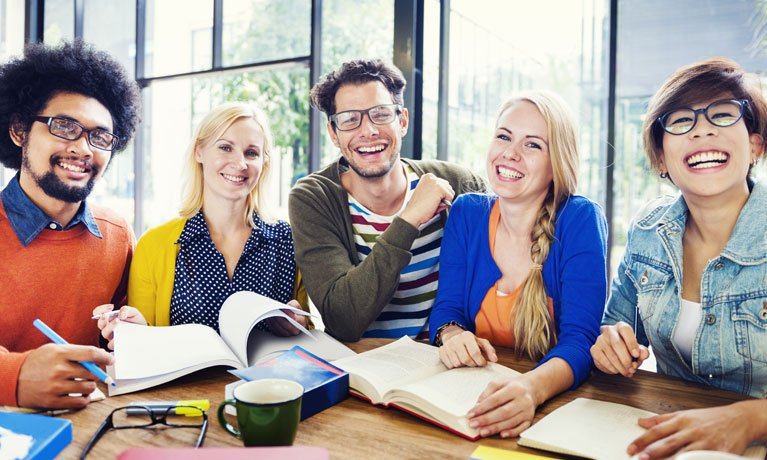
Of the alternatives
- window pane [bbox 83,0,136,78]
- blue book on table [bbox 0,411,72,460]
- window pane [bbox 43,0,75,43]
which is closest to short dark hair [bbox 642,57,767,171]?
blue book on table [bbox 0,411,72,460]

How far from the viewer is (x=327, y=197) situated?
1814mm

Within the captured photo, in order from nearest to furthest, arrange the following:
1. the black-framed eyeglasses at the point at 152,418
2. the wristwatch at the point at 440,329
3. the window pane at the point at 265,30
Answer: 1. the black-framed eyeglasses at the point at 152,418
2. the wristwatch at the point at 440,329
3. the window pane at the point at 265,30

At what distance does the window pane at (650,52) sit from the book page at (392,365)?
62.1 inches

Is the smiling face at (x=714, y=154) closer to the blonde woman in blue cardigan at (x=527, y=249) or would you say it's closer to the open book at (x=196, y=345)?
the blonde woman in blue cardigan at (x=527, y=249)

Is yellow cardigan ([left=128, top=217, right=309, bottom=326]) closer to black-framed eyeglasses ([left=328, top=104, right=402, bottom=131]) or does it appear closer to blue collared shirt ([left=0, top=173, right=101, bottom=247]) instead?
blue collared shirt ([left=0, top=173, right=101, bottom=247])

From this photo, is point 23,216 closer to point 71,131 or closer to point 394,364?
point 71,131

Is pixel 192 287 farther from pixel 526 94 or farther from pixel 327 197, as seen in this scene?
pixel 526 94

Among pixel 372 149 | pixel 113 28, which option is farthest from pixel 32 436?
pixel 113 28

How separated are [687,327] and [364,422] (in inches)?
35.1

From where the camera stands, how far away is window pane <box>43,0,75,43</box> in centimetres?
460

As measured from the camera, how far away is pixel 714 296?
1.26 meters

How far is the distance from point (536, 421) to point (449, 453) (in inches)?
8.6

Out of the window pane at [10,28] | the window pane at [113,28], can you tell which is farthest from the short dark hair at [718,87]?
the window pane at [10,28]

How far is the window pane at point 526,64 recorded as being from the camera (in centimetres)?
250
